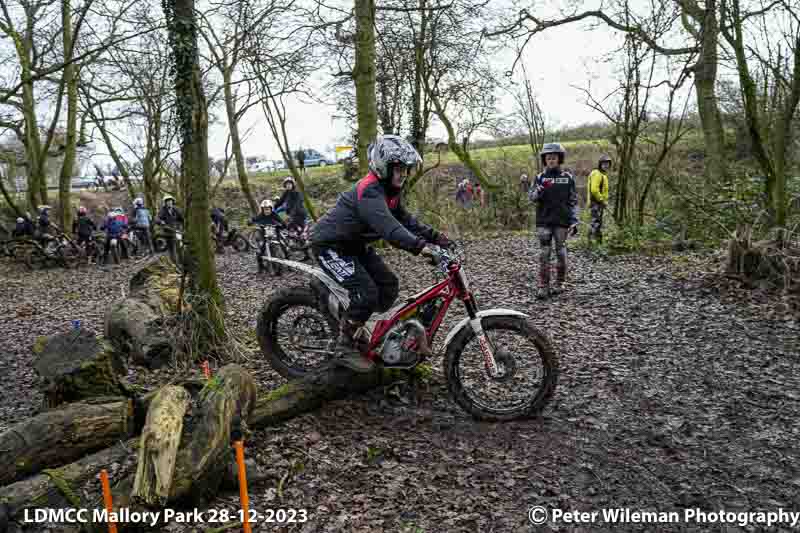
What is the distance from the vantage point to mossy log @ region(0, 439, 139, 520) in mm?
2982

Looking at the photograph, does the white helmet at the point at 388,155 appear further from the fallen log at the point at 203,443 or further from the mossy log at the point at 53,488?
the mossy log at the point at 53,488

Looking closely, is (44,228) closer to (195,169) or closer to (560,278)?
(195,169)

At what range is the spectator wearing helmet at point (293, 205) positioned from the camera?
13531 mm

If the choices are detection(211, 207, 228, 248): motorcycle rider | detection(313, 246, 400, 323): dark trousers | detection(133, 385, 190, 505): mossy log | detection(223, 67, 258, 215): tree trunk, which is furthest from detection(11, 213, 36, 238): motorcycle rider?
detection(133, 385, 190, 505): mossy log

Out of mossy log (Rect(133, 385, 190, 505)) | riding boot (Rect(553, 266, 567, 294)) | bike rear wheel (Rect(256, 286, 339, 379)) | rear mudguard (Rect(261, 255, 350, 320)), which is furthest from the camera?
riding boot (Rect(553, 266, 567, 294))

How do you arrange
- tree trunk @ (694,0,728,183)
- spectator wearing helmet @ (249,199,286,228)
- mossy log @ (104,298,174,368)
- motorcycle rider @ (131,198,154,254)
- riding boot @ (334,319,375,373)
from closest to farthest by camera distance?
riding boot @ (334,319,375,373), mossy log @ (104,298,174,368), tree trunk @ (694,0,728,183), spectator wearing helmet @ (249,199,286,228), motorcycle rider @ (131,198,154,254)

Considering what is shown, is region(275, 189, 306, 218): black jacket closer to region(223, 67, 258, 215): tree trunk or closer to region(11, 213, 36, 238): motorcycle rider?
region(223, 67, 258, 215): tree trunk

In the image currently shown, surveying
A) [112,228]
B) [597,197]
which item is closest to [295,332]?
[597,197]

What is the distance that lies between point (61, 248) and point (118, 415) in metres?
16.5

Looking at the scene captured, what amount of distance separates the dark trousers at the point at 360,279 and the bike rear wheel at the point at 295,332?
0.39m

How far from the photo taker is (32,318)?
31.0ft

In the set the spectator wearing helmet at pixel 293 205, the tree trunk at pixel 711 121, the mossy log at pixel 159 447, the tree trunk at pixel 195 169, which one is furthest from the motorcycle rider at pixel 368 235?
the tree trunk at pixel 711 121

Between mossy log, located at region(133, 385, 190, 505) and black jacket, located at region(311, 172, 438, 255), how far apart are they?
1.64 metres

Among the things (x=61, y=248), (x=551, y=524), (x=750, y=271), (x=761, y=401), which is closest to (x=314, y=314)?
(x=551, y=524)
